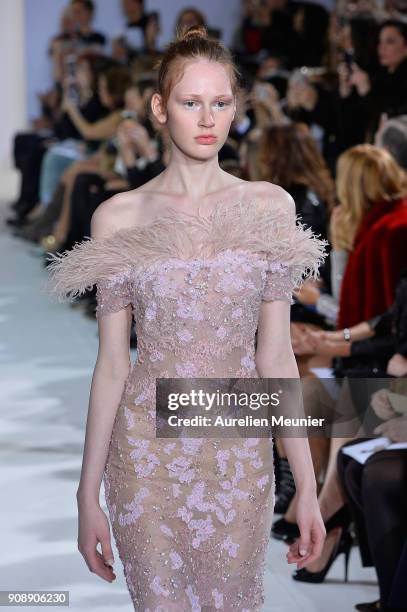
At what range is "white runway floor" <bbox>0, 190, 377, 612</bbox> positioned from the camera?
3.06 m

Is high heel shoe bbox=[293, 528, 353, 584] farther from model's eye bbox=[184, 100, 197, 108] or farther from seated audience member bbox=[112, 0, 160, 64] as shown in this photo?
seated audience member bbox=[112, 0, 160, 64]

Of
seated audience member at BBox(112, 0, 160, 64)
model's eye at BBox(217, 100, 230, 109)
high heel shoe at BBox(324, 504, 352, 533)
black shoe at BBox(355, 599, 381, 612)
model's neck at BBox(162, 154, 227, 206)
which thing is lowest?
black shoe at BBox(355, 599, 381, 612)

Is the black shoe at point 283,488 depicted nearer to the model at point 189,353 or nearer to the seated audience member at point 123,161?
the model at point 189,353

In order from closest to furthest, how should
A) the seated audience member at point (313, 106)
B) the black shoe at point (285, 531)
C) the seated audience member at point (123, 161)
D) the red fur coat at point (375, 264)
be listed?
the black shoe at point (285, 531), the red fur coat at point (375, 264), the seated audience member at point (123, 161), the seated audience member at point (313, 106)

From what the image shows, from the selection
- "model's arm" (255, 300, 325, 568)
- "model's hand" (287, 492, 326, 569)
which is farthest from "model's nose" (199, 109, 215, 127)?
"model's hand" (287, 492, 326, 569)

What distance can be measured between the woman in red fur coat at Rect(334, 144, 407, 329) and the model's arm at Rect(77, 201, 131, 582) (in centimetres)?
183

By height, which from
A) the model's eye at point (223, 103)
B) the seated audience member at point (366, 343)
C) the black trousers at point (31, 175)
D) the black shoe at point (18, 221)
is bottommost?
the black shoe at point (18, 221)

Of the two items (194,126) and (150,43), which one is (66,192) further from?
(194,126)

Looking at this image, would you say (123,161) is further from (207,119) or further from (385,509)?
(207,119)

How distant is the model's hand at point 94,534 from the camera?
1900 mm

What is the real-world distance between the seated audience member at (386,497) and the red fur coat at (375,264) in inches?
30.2

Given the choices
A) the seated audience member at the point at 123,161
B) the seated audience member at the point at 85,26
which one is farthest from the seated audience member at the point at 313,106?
the seated audience member at the point at 85,26

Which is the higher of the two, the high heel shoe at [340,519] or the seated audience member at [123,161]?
the seated audience member at [123,161]

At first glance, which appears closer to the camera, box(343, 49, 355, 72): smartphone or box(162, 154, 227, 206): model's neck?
box(162, 154, 227, 206): model's neck
